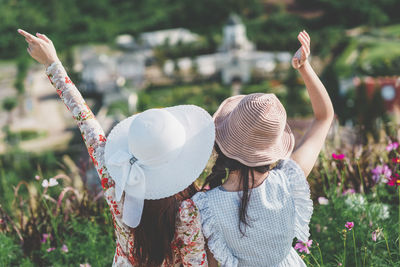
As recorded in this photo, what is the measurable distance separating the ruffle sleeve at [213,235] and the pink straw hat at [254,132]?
150mm

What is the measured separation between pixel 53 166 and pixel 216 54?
606 inches

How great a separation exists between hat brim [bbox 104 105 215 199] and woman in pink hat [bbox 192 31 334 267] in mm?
65

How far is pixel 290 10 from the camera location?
3369cm

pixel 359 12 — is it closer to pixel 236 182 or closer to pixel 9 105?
pixel 9 105

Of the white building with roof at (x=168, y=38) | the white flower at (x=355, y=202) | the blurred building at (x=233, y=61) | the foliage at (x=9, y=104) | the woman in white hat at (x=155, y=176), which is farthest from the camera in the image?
the white building with roof at (x=168, y=38)

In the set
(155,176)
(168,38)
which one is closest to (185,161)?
(155,176)

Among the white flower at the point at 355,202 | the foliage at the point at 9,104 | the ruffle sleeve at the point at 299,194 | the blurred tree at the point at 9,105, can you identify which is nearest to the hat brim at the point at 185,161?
the ruffle sleeve at the point at 299,194

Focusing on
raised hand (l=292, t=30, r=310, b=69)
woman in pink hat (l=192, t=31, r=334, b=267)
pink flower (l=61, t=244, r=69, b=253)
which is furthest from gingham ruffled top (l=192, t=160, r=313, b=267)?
pink flower (l=61, t=244, r=69, b=253)

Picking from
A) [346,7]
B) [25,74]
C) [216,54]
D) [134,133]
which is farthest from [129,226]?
[346,7]

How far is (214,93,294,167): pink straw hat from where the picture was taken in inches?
50.3

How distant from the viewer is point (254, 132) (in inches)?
50.5

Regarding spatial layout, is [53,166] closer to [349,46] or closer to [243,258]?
[243,258]

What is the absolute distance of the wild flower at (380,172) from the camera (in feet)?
6.41

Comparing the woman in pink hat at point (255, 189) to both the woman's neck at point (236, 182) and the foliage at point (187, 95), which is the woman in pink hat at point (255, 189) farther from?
the foliage at point (187, 95)
